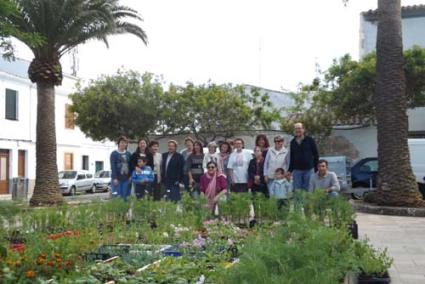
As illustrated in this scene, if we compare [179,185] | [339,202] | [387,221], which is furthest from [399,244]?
[179,185]

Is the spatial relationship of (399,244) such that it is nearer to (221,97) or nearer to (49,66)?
(49,66)

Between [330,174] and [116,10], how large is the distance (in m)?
12.9

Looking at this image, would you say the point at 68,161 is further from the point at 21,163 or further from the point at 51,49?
the point at 51,49

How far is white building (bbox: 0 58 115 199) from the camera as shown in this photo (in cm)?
3453

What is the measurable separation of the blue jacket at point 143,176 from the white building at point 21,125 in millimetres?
21385

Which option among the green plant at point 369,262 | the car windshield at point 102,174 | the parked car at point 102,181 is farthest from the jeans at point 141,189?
the car windshield at point 102,174

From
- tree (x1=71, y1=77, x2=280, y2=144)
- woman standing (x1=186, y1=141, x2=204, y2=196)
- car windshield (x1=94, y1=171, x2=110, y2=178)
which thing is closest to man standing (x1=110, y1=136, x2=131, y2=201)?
woman standing (x1=186, y1=141, x2=204, y2=196)

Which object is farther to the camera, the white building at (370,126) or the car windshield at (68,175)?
the car windshield at (68,175)

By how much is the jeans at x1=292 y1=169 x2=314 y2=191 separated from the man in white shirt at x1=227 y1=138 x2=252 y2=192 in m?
1.00

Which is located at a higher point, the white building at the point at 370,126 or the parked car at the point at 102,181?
the white building at the point at 370,126

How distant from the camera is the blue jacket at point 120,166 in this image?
12.4 metres

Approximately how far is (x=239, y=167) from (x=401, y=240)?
3.29 m

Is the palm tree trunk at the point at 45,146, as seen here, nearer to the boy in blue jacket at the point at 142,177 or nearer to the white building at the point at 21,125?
the boy in blue jacket at the point at 142,177

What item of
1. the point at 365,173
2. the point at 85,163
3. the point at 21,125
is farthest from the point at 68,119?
the point at 365,173
